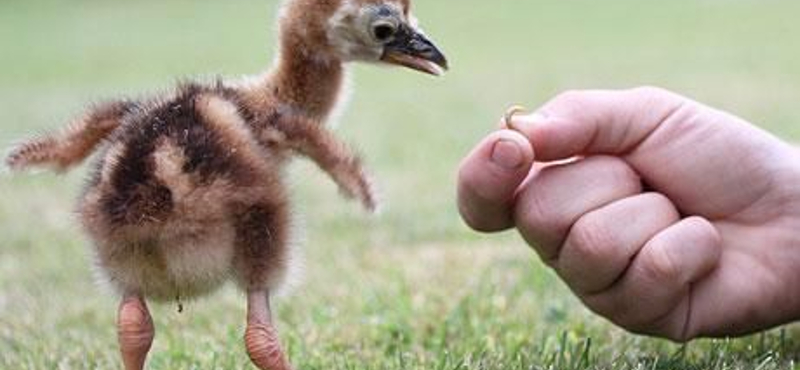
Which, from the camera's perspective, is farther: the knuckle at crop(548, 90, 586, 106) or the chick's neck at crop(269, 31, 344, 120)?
the knuckle at crop(548, 90, 586, 106)

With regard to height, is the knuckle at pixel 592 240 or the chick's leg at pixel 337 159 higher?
the chick's leg at pixel 337 159

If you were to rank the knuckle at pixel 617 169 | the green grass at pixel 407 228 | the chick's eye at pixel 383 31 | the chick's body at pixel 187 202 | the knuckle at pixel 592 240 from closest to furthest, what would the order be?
the chick's body at pixel 187 202, the chick's eye at pixel 383 31, the knuckle at pixel 592 240, the knuckle at pixel 617 169, the green grass at pixel 407 228

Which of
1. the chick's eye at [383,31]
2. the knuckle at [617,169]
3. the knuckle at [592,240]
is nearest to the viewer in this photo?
the chick's eye at [383,31]

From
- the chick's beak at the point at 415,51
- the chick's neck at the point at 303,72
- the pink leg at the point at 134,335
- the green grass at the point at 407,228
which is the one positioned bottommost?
the green grass at the point at 407,228

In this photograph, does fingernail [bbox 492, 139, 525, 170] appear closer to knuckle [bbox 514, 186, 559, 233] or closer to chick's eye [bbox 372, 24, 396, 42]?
knuckle [bbox 514, 186, 559, 233]

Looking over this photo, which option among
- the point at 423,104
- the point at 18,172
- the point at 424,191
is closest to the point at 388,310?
the point at 18,172

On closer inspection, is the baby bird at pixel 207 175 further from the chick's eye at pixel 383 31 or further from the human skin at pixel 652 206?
the human skin at pixel 652 206

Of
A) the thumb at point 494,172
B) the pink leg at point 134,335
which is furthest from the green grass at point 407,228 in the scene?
the thumb at point 494,172

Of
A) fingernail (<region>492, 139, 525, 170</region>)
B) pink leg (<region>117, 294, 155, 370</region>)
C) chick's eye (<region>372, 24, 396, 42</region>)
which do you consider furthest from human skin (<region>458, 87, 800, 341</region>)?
pink leg (<region>117, 294, 155, 370</region>)
